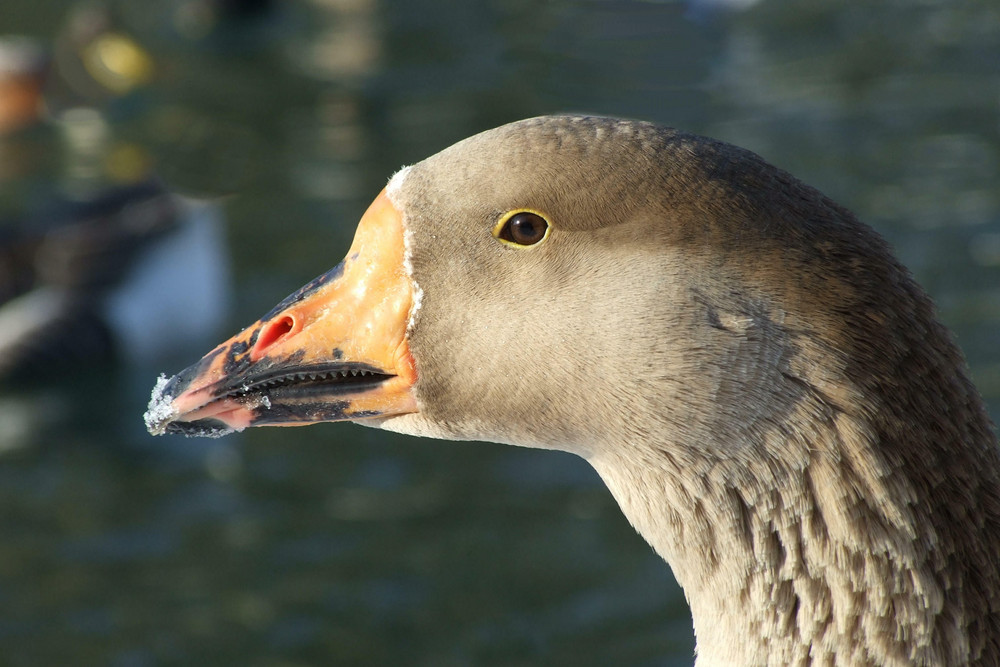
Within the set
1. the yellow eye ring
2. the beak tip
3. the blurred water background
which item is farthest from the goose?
the blurred water background

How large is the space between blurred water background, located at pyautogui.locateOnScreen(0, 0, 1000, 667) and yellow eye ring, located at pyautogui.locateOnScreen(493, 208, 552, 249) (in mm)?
5302

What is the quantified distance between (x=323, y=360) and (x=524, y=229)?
67 cm

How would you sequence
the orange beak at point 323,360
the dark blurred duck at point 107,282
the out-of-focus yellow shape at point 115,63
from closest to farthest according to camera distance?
the orange beak at point 323,360 → the dark blurred duck at point 107,282 → the out-of-focus yellow shape at point 115,63

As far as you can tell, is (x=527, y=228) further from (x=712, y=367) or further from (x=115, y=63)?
(x=115, y=63)

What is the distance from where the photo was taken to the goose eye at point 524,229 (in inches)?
121

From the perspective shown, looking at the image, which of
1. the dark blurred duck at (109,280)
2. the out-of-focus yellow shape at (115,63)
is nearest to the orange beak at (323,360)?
the dark blurred duck at (109,280)

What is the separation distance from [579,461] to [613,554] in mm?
960

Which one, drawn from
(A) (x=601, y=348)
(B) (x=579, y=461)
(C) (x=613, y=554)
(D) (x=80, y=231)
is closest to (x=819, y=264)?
(A) (x=601, y=348)

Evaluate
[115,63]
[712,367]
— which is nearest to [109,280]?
[115,63]

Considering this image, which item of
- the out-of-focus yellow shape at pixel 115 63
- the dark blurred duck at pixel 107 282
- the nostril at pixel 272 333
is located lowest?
the nostril at pixel 272 333

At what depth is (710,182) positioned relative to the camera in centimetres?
292

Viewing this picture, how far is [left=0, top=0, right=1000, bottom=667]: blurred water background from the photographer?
838 cm

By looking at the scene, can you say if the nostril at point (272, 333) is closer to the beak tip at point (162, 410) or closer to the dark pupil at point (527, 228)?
the beak tip at point (162, 410)

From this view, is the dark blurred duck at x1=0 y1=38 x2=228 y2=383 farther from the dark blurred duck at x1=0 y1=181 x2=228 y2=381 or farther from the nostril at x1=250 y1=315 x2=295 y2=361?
the nostril at x1=250 y1=315 x2=295 y2=361
